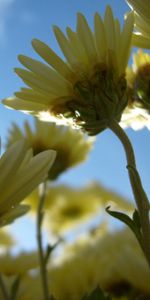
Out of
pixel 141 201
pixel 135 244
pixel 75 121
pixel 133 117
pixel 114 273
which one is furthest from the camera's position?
pixel 135 244

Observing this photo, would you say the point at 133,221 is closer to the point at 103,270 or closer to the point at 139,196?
the point at 139,196

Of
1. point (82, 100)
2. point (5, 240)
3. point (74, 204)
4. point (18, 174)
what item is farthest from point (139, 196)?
point (74, 204)

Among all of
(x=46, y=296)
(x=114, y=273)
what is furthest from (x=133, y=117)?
(x=114, y=273)

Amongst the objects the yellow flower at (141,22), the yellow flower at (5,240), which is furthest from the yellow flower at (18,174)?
the yellow flower at (5,240)

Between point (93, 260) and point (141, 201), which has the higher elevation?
point (141, 201)

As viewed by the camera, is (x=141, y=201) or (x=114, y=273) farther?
(x=114, y=273)

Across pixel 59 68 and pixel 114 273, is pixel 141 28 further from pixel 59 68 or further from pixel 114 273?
pixel 114 273

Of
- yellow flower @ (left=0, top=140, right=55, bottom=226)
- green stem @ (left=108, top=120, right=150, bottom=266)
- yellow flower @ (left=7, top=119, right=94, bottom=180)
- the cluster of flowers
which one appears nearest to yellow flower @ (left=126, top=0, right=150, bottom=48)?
the cluster of flowers
